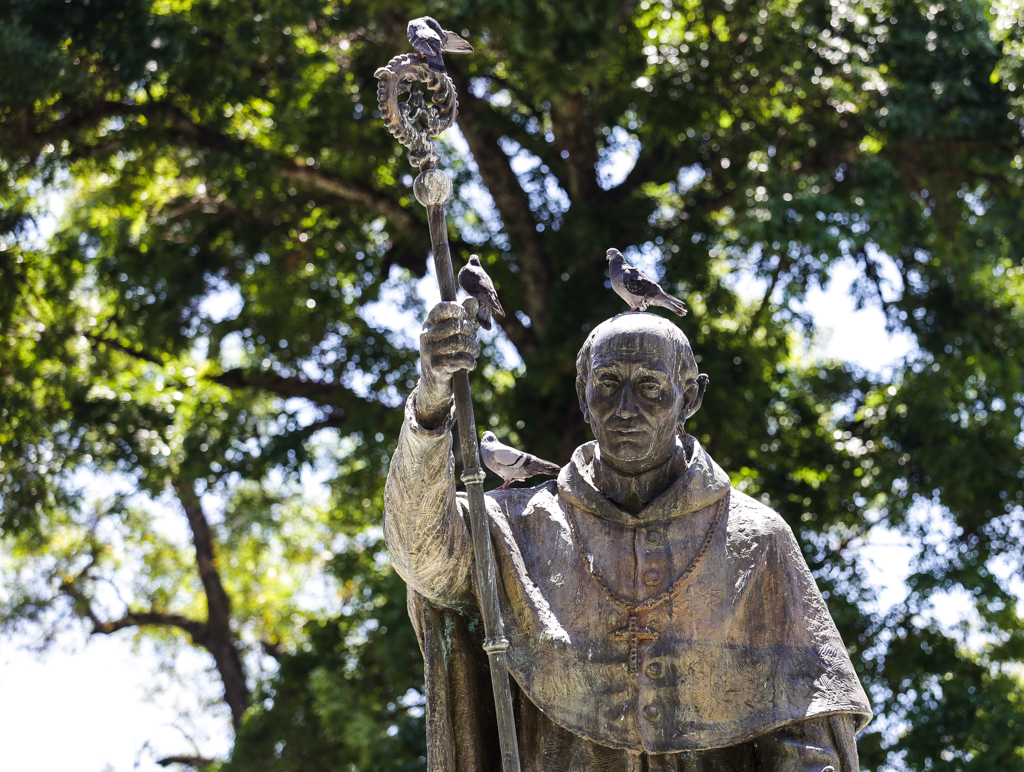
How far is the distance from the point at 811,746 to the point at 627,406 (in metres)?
1.02

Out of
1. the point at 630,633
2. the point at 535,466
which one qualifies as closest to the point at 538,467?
the point at 535,466

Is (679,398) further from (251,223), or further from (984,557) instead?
(251,223)

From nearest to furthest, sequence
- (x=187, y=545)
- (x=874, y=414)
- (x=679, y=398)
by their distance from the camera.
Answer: (x=679, y=398)
(x=874, y=414)
(x=187, y=545)

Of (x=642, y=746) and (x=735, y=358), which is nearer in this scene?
(x=642, y=746)

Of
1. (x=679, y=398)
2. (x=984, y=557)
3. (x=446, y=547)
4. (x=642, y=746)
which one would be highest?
(x=984, y=557)

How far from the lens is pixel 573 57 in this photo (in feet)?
39.3

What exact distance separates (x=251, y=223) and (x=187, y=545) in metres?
Result: 7.30

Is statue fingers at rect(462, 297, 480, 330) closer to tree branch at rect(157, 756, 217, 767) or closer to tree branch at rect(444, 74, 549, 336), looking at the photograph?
tree branch at rect(444, 74, 549, 336)

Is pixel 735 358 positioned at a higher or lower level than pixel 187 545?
lower

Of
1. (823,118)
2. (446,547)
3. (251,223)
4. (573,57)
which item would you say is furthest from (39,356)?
(446,547)

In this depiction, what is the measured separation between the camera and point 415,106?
3916mm

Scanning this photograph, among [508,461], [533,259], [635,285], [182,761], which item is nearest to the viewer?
[508,461]

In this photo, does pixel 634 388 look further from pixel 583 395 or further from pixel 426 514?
pixel 426 514

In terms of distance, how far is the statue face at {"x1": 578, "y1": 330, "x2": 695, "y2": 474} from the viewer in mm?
4000
